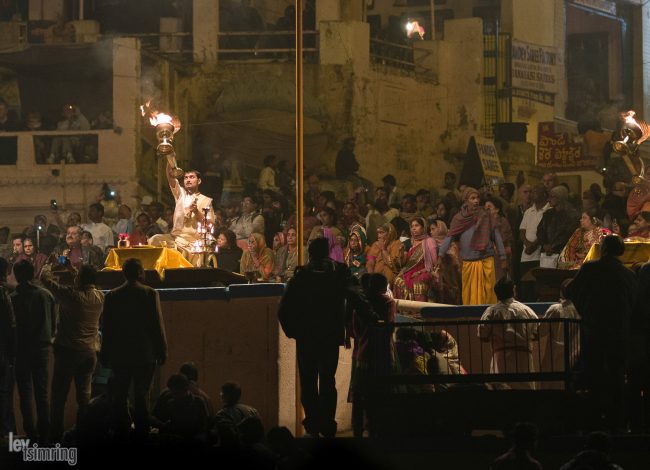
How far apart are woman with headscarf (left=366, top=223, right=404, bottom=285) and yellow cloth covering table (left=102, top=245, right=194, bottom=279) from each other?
3.84m

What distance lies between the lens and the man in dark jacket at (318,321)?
41.4 feet

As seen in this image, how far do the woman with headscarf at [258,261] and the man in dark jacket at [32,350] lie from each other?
9.82 metres

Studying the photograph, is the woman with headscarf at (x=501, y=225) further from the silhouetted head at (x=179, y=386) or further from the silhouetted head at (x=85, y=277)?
the silhouetted head at (x=179, y=386)

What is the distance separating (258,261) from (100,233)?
5.06 metres

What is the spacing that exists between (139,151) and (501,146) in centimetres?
774

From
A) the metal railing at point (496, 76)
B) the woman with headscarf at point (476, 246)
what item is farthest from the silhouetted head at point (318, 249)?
the metal railing at point (496, 76)

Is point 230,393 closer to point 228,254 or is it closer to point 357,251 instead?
point 357,251

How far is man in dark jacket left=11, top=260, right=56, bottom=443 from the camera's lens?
13602 millimetres

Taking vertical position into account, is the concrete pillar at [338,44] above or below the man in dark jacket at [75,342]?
above

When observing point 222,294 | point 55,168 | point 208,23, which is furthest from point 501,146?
point 222,294

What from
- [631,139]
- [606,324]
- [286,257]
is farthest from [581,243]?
[606,324]

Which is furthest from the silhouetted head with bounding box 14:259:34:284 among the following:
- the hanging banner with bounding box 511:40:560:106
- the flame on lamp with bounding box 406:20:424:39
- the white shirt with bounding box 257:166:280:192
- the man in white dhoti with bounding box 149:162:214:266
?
the flame on lamp with bounding box 406:20:424:39

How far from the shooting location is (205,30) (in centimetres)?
3612

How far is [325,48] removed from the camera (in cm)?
3544
